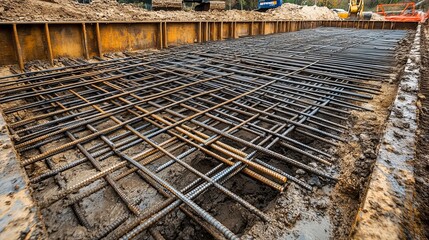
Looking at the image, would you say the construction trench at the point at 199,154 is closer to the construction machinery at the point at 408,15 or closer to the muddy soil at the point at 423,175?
the muddy soil at the point at 423,175

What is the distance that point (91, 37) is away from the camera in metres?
6.05

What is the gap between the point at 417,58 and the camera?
4.98 m

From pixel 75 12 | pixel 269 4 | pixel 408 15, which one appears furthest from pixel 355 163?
pixel 408 15

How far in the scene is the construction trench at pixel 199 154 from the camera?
149cm

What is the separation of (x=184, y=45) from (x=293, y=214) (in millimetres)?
7388

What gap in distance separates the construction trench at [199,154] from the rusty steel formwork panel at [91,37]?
1.18 m

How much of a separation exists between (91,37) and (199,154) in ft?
17.3

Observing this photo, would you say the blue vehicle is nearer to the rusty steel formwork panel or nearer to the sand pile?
the sand pile

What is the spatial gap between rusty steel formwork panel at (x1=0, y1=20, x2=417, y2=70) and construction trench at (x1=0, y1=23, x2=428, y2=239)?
1181 millimetres

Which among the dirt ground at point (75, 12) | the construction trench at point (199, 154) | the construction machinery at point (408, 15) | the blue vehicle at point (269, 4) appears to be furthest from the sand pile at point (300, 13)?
the construction trench at point (199, 154)

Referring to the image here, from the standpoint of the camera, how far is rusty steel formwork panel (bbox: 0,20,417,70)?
489 centimetres

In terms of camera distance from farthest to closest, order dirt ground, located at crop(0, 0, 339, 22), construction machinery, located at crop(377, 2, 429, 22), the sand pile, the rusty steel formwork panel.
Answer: construction machinery, located at crop(377, 2, 429, 22)
the sand pile
dirt ground, located at crop(0, 0, 339, 22)
the rusty steel formwork panel

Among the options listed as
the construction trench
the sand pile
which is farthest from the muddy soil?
the sand pile

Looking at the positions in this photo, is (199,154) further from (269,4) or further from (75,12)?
(269,4)
